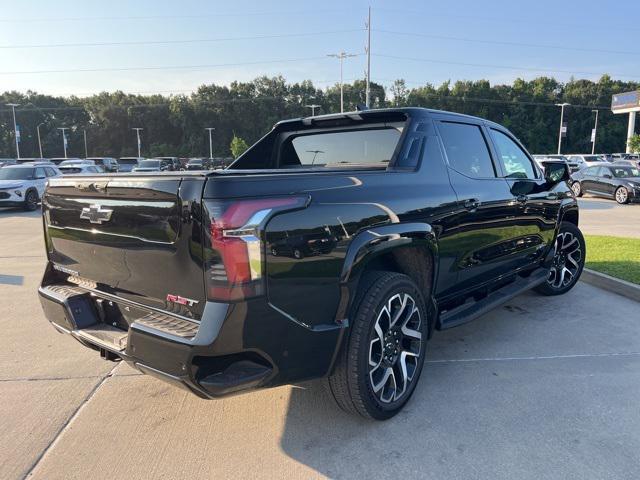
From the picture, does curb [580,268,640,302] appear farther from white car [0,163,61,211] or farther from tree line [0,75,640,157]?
tree line [0,75,640,157]

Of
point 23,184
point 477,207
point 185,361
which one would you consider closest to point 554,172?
point 477,207

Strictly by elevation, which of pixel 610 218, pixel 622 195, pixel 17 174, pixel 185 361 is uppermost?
pixel 185 361

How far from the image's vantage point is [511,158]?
4547 mm

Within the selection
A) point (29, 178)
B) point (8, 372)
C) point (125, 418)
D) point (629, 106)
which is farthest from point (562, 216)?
point (629, 106)

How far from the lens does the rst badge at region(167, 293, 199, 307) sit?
227 cm

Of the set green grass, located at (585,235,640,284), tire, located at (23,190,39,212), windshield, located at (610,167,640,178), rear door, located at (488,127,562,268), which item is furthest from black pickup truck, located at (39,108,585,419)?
windshield, located at (610,167,640,178)

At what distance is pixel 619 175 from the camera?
60.5 ft

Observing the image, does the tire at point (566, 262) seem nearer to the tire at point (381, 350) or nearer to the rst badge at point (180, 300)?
the tire at point (381, 350)

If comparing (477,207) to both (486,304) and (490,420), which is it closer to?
(486,304)

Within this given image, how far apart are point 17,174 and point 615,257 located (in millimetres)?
18673

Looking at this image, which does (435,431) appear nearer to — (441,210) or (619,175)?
(441,210)

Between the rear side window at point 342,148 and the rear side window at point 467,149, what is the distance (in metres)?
0.42

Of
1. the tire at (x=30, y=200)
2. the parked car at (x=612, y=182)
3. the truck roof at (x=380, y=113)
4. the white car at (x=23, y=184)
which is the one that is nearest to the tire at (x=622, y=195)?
the parked car at (x=612, y=182)

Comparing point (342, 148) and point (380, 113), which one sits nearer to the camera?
point (380, 113)
